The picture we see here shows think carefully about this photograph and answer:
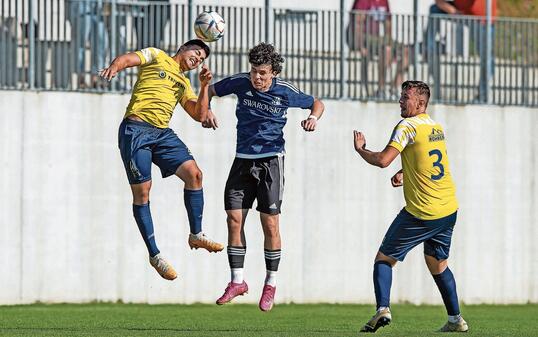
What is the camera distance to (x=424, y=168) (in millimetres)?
13836

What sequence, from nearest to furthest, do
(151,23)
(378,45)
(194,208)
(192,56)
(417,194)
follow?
1. (417,194)
2. (192,56)
3. (194,208)
4. (151,23)
5. (378,45)

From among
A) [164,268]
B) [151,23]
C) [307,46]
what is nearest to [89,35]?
[151,23]

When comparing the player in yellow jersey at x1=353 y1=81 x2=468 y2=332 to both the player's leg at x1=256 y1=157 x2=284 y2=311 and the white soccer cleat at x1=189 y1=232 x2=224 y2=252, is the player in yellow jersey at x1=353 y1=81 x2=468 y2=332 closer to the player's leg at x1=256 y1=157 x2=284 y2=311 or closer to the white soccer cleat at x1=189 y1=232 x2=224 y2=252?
the player's leg at x1=256 y1=157 x2=284 y2=311

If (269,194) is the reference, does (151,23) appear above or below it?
above

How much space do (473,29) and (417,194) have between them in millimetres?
8550

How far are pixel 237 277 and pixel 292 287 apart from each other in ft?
20.4

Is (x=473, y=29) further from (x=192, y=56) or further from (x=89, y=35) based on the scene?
(x=192, y=56)

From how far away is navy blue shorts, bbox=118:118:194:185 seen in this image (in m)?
14.5

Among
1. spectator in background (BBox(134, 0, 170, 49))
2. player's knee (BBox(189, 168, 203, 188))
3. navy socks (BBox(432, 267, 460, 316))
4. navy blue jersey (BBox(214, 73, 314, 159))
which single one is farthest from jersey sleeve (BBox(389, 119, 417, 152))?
spectator in background (BBox(134, 0, 170, 49))

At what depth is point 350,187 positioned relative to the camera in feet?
69.4

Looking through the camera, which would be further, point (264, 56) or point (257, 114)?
point (257, 114)

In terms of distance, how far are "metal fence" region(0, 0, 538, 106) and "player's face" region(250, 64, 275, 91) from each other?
5982mm

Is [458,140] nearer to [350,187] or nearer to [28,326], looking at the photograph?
[350,187]

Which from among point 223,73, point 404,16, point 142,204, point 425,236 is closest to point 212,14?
point 142,204
